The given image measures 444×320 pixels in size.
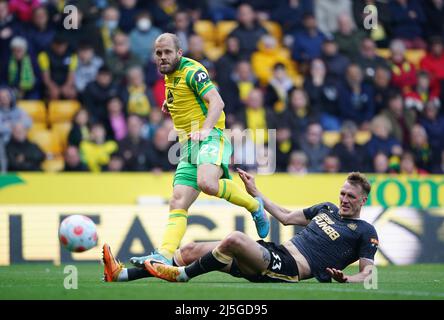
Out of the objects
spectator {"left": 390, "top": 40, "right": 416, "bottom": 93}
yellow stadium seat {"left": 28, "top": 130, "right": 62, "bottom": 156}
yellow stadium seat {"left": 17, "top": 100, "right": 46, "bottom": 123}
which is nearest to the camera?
yellow stadium seat {"left": 28, "top": 130, "right": 62, "bottom": 156}

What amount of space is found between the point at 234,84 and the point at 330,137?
1.99 metres

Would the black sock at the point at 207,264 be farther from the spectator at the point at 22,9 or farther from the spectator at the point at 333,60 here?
the spectator at the point at 333,60

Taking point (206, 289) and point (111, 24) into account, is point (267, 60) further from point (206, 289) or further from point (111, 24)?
A: point (206, 289)

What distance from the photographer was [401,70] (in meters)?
18.1

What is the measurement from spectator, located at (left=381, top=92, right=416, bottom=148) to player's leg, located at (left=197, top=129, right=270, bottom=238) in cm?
839

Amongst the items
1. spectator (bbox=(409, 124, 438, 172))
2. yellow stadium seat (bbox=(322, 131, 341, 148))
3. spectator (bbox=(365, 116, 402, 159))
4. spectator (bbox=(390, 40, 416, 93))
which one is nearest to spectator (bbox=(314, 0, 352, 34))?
spectator (bbox=(390, 40, 416, 93))

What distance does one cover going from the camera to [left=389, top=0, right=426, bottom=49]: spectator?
18.9 meters

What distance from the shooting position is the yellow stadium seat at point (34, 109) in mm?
15719

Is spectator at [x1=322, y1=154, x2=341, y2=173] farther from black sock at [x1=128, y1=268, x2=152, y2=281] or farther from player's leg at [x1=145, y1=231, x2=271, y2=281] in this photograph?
black sock at [x1=128, y1=268, x2=152, y2=281]

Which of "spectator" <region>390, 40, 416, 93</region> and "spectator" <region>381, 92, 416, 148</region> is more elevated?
"spectator" <region>390, 40, 416, 93</region>

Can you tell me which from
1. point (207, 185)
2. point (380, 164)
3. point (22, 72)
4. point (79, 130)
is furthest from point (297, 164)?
point (207, 185)

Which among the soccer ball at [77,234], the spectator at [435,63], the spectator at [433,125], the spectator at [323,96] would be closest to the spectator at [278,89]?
the spectator at [323,96]

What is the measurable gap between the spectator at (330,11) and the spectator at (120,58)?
4.03 m

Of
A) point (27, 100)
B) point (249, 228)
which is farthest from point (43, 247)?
point (27, 100)
